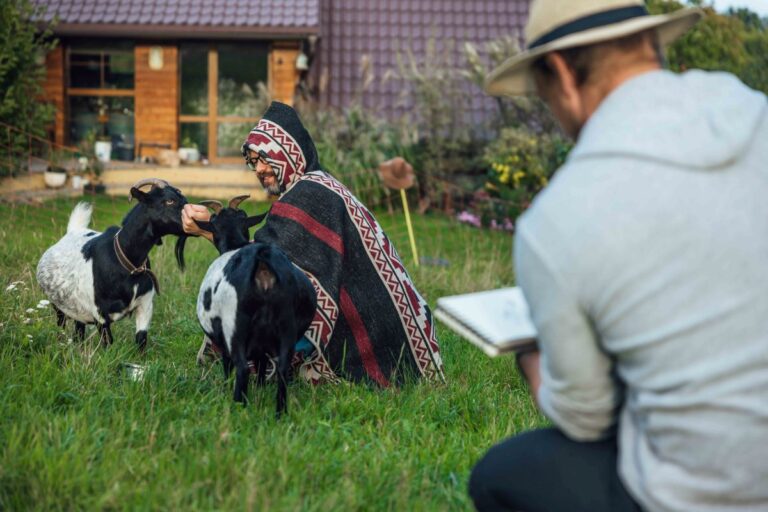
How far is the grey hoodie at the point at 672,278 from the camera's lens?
7.41ft

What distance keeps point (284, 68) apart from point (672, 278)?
17.9m

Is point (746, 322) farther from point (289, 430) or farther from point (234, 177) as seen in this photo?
point (234, 177)

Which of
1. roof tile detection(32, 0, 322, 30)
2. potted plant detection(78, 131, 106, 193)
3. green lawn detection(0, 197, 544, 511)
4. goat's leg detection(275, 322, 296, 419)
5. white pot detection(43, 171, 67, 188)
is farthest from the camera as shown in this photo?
roof tile detection(32, 0, 322, 30)

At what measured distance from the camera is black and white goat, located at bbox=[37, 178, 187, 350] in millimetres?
5410

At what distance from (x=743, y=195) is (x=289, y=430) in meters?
2.47

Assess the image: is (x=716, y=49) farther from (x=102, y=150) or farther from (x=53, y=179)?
(x=53, y=179)

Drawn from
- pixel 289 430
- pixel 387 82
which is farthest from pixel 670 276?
pixel 387 82

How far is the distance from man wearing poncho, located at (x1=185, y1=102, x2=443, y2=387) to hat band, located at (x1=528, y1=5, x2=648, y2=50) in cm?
292

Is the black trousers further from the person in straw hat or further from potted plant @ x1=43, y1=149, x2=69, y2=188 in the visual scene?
potted plant @ x1=43, y1=149, x2=69, y2=188

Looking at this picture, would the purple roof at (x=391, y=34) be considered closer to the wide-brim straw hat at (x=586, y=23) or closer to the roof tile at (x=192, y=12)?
the roof tile at (x=192, y=12)

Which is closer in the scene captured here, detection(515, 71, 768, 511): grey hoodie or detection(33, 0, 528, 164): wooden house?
detection(515, 71, 768, 511): grey hoodie

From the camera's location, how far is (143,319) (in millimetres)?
5668

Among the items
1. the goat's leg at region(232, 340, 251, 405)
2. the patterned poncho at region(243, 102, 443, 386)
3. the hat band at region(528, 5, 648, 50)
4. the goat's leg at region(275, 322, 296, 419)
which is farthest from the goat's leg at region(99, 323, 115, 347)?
the hat band at region(528, 5, 648, 50)

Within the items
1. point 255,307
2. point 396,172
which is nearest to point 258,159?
point 255,307
